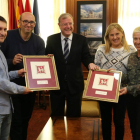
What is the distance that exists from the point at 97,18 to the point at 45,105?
249cm

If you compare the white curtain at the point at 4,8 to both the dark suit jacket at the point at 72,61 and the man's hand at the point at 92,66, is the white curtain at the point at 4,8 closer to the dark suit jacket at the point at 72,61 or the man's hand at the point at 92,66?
the dark suit jacket at the point at 72,61

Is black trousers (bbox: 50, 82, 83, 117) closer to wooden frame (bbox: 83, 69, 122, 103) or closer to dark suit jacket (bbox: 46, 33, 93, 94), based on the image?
dark suit jacket (bbox: 46, 33, 93, 94)

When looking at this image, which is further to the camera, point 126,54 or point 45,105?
point 45,105

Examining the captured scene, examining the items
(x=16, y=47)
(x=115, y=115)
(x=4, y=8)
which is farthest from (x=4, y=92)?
(x=4, y=8)

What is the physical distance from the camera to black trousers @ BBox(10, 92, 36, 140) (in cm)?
246

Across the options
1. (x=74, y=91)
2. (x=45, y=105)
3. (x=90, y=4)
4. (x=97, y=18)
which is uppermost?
(x=90, y=4)

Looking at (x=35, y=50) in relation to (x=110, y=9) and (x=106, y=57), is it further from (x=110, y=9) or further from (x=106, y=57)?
(x=110, y=9)

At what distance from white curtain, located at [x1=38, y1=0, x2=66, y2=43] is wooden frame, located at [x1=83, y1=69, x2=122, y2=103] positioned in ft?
9.77

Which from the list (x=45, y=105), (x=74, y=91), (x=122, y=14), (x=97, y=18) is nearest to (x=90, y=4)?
(x=97, y=18)

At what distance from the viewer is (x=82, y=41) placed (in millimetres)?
2521

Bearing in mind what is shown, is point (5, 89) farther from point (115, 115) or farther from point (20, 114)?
point (115, 115)

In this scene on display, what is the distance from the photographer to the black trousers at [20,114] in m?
2.46

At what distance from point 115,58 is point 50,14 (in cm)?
321

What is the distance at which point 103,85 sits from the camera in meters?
2.35
